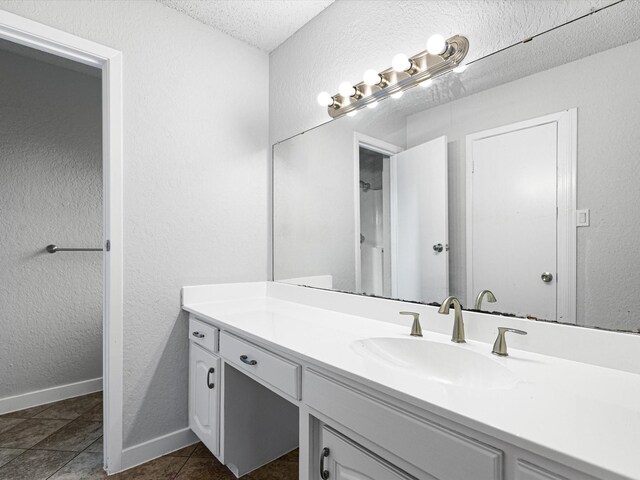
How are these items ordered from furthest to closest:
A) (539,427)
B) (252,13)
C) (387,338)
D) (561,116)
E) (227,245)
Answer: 1. (227,245)
2. (252,13)
3. (387,338)
4. (561,116)
5. (539,427)

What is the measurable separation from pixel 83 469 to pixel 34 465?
263mm

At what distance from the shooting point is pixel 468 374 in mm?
1051

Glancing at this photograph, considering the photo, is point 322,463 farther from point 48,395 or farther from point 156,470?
point 48,395

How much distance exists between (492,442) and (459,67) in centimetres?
121

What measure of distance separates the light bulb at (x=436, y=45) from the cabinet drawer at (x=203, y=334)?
1.47 metres

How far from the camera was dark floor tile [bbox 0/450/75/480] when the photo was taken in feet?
5.28

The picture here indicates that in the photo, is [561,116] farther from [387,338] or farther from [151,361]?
[151,361]

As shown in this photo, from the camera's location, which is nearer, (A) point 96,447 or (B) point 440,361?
(B) point 440,361

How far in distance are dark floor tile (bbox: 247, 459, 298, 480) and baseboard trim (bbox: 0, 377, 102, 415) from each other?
5.48ft

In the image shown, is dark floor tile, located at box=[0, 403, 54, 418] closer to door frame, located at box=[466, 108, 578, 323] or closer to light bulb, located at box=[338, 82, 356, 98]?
light bulb, located at box=[338, 82, 356, 98]

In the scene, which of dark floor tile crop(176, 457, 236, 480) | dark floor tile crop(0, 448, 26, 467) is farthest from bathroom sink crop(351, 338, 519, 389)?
dark floor tile crop(0, 448, 26, 467)

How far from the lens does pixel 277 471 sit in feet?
5.49

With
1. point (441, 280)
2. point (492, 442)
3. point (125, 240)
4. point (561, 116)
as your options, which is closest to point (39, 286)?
point (125, 240)

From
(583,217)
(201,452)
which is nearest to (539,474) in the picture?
(583,217)
